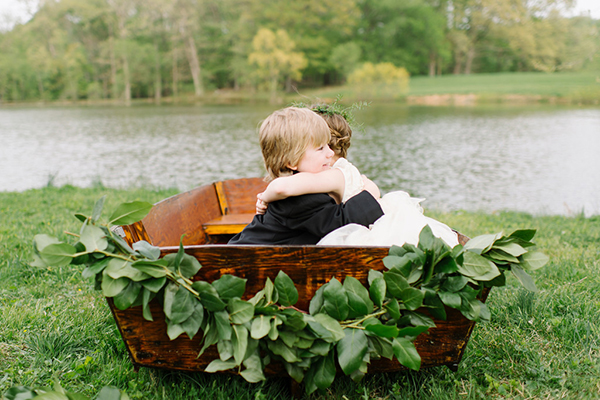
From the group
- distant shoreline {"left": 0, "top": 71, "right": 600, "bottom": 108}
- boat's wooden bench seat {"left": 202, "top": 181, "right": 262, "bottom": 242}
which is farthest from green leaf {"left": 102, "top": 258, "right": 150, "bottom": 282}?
distant shoreline {"left": 0, "top": 71, "right": 600, "bottom": 108}

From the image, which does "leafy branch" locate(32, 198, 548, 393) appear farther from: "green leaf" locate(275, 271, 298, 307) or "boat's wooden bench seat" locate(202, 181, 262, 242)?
"boat's wooden bench seat" locate(202, 181, 262, 242)

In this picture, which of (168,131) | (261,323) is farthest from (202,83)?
(261,323)

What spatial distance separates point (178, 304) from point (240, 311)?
0.25 metres

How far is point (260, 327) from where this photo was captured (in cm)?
Answer: 180

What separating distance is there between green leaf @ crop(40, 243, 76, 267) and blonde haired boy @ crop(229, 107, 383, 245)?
1.15m

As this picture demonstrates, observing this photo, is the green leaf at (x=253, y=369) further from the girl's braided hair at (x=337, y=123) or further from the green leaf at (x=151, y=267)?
the girl's braided hair at (x=337, y=123)

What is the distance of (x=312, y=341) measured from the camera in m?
1.85

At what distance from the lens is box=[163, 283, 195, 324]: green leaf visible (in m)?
1.75

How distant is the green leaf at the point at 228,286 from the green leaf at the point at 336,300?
14.2 inches

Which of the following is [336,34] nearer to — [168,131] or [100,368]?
[168,131]

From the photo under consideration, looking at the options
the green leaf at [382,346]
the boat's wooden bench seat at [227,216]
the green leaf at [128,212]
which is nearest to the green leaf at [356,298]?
the green leaf at [382,346]

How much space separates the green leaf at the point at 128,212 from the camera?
1762mm

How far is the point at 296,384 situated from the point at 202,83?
5902 cm

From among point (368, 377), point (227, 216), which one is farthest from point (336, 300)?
point (227, 216)
